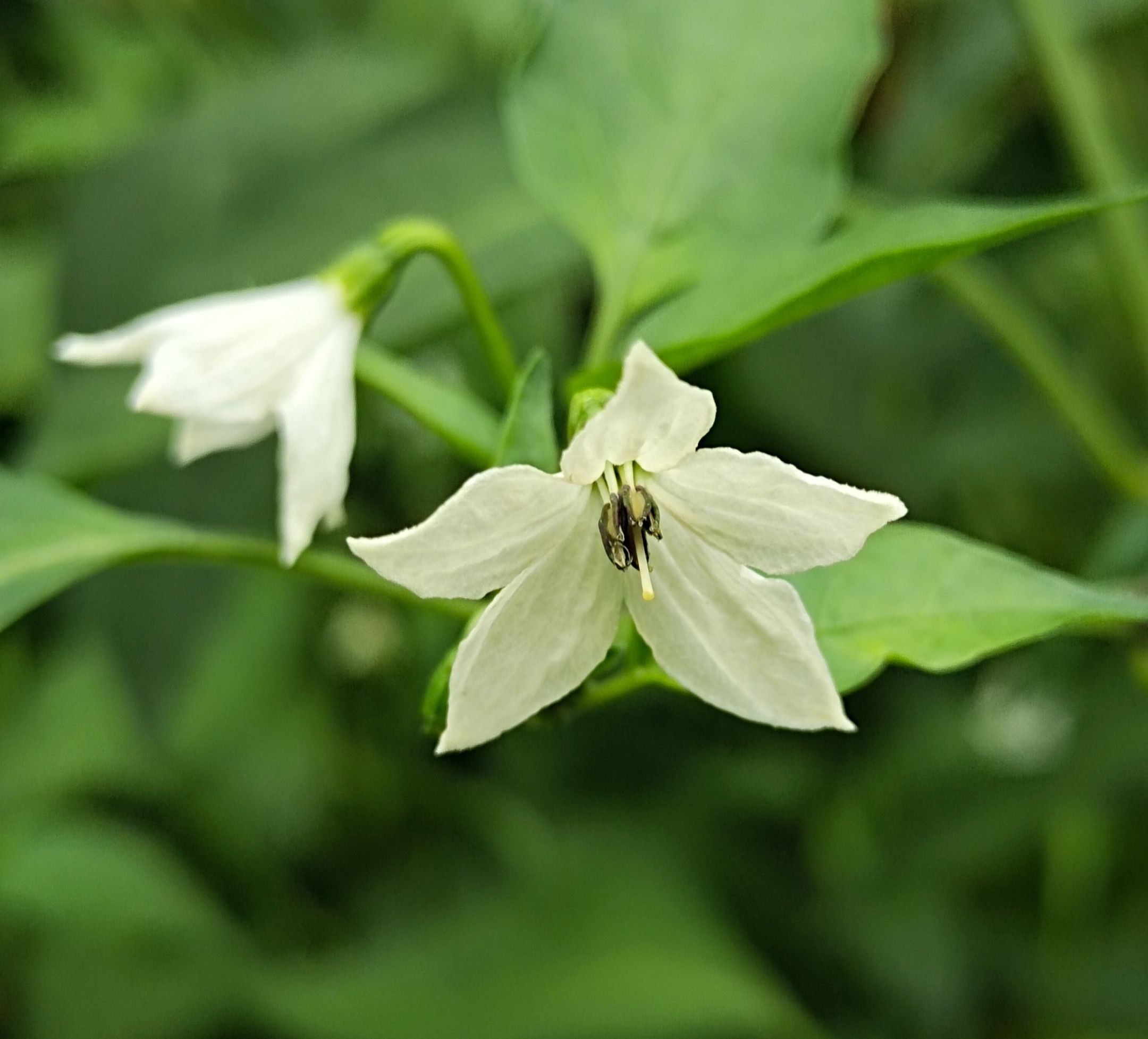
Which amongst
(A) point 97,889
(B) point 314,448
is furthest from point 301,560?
(A) point 97,889

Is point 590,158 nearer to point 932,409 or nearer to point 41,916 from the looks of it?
point 932,409

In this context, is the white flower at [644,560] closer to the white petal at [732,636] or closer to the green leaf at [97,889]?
the white petal at [732,636]

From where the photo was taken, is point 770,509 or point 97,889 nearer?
point 770,509

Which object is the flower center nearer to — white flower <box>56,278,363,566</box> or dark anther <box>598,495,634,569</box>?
dark anther <box>598,495,634,569</box>

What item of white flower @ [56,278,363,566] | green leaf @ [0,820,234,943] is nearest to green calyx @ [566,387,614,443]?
white flower @ [56,278,363,566]

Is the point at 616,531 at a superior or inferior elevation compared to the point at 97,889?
superior

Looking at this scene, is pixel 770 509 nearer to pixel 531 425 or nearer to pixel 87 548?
pixel 531 425
